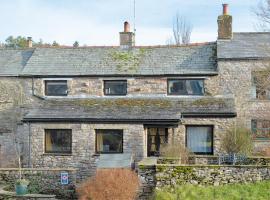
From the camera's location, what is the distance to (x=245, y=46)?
26.6 m

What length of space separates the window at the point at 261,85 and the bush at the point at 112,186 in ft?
37.1

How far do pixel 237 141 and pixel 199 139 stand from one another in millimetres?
2336

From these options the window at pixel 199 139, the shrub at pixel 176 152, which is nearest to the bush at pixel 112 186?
the shrub at pixel 176 152

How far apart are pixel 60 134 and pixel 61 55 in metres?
6.44

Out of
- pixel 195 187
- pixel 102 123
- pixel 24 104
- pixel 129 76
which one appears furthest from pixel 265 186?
pixel 24 104

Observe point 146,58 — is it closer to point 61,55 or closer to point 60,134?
point 61,55

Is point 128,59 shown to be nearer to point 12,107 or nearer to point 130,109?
point 130,109

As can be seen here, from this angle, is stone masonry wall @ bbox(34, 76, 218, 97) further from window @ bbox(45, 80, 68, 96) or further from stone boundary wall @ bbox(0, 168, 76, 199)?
stone boundary wall @ bbox(0, 168, 76, 199)

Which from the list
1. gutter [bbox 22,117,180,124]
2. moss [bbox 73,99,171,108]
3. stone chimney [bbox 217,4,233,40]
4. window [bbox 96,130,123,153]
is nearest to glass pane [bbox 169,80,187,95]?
moss [bbox 73,99,171,108]

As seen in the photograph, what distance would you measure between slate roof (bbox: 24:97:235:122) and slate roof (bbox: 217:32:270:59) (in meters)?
2.72

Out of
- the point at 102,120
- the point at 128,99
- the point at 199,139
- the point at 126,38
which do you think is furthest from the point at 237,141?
the point at 126,38

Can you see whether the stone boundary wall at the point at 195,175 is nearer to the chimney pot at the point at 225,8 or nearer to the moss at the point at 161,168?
the moss at the point at 161,168

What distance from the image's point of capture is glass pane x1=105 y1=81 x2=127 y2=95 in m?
26.5

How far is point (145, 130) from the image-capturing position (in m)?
23.7
